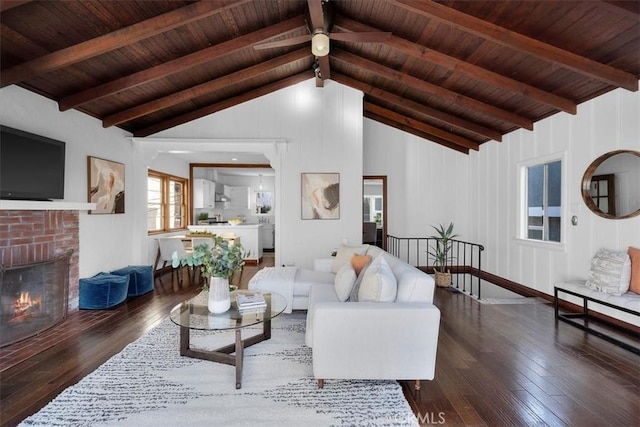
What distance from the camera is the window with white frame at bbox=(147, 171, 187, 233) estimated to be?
6.14 m

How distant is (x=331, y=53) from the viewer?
4406 mm

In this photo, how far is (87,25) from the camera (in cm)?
273

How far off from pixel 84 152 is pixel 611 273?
6.59 m

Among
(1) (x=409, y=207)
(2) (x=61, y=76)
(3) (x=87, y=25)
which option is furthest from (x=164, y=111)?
(1) (x=409, y=207)

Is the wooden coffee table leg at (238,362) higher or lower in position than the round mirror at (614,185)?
lower

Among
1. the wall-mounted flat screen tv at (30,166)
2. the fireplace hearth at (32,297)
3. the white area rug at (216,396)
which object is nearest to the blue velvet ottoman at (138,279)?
the fireplace hearth at (32,297)

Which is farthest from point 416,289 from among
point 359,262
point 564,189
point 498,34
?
point 564,189

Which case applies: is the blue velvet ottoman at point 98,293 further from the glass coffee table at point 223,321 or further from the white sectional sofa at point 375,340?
the white sectional sofa at point 375,340

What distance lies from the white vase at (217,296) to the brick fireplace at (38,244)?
218 centimetres

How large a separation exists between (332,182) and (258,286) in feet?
8.29

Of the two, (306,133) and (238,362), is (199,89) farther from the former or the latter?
(238,362)

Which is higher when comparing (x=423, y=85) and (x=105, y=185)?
(x=423, y=85)

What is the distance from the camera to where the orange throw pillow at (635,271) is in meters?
2.98

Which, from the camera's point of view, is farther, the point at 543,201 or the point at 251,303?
the point at 543,201
